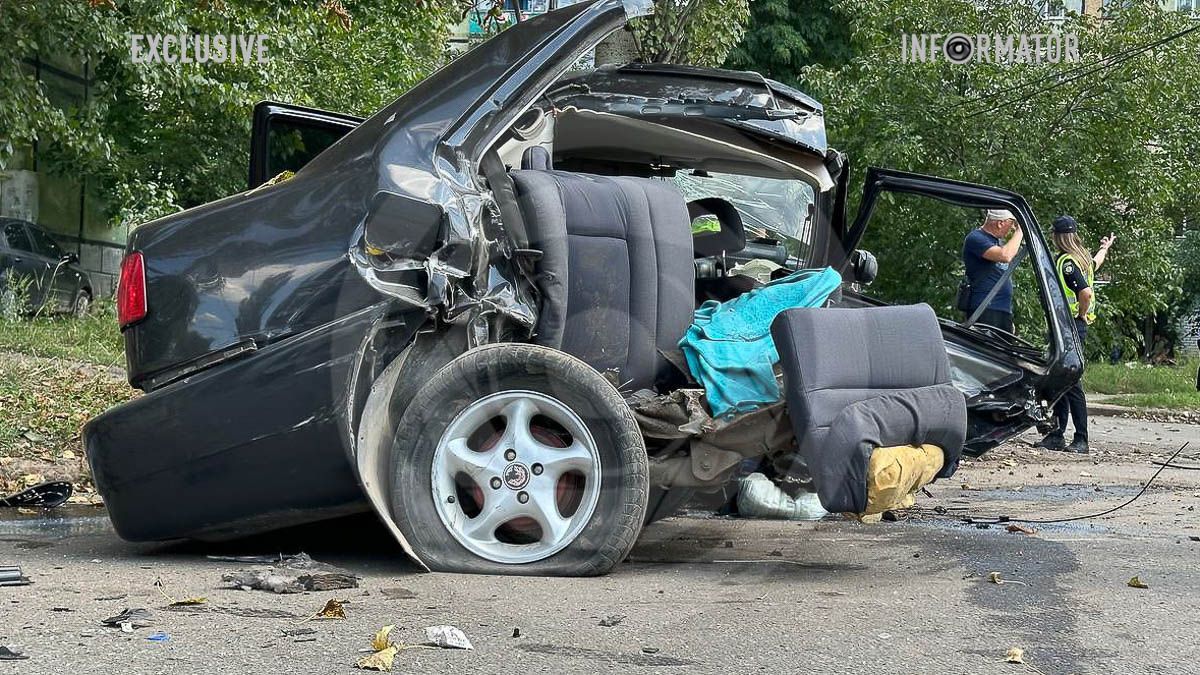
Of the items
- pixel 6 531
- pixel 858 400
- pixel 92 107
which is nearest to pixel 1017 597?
pixel 858 400

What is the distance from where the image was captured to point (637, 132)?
635cm

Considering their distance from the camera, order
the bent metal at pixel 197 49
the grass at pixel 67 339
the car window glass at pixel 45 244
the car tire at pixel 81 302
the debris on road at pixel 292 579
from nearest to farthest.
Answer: the debris on road at pixel 292 579, the grass at pixel 67 339, the bent metal at pixel 197 49, the car tire at pixel 81 302, the car window glass at pixel 45 244

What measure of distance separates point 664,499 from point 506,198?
3.82 ft

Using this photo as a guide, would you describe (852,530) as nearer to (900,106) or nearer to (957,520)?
(957,520)

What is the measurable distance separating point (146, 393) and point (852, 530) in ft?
9.58

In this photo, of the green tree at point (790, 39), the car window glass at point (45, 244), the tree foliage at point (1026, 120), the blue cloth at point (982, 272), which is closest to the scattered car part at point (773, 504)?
the blue cloth at point (982, 272)

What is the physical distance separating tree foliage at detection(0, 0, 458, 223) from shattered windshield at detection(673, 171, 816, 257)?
698 centimetres

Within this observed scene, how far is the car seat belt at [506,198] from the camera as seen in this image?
16.6 feet

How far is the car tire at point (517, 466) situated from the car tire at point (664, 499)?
1.32 feet

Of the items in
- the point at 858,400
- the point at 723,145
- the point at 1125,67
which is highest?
the point at 1125,67

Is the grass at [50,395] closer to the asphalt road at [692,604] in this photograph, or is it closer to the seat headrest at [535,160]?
the asphalt road at [692,604]

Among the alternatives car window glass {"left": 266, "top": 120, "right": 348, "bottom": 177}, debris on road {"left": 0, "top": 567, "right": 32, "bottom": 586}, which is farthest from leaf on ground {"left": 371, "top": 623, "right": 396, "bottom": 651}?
car window glass {"left": 266, "top": 120, "right": 348, "bottom": 177}

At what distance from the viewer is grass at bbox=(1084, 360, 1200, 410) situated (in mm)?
15336

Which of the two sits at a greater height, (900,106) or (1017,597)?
(900,106)
